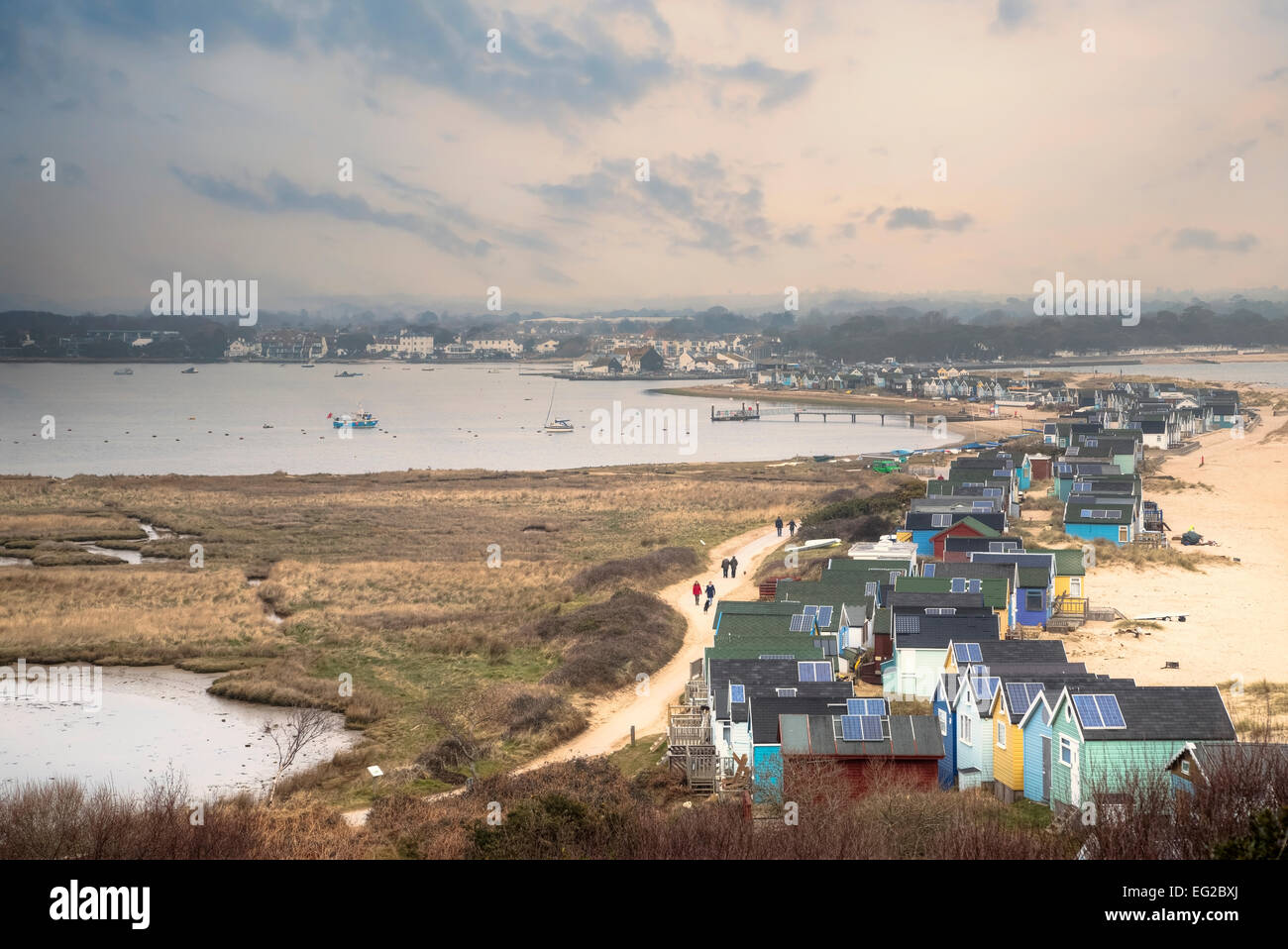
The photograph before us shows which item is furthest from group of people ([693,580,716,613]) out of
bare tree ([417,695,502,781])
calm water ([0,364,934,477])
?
calm water ([0,364,934,477])

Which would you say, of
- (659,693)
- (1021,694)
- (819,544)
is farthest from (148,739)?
(819,544)

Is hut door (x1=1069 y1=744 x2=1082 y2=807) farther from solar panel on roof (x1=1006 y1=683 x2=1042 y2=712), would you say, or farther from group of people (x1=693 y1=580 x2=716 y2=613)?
group of people (x1=693 y1=580 x2=716 y2=613)

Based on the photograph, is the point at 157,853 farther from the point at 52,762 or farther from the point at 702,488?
the point at 702,488

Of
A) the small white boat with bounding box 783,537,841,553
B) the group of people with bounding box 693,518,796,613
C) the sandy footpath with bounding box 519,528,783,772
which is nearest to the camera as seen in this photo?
the sandy footpath with bounding box 519,528,783,772

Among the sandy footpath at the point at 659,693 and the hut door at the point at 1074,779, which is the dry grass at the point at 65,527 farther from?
the hut door at the point at 1074,779

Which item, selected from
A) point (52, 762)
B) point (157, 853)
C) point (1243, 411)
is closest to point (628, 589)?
point (52, 762)

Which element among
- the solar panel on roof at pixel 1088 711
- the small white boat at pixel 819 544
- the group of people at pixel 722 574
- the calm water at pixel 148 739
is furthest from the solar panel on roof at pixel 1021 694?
the small white boat at pixel 819 544
